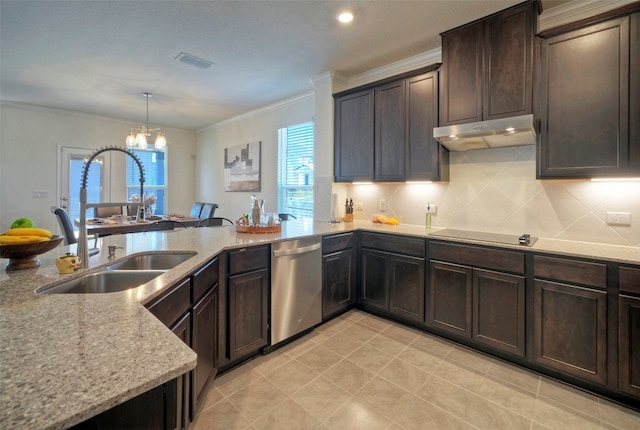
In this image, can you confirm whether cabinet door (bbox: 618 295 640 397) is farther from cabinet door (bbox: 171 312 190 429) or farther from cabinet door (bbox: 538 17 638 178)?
cabinet door (bbox: 171 312 190 429)

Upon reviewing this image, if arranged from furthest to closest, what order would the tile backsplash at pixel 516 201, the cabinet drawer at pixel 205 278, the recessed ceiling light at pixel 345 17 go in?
1. the recessed ceiling light at pixel 345 17
2. the tile backsplash at pixel 516 201
3. the cabinet drawer at pixel 205 278

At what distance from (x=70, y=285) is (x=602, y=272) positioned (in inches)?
114

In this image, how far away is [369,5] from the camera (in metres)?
2.44

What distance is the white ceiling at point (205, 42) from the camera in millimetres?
2482

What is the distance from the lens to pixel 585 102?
6.97ft

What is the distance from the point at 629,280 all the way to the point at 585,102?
A: 1.19 meters

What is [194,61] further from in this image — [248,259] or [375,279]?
[375,279]

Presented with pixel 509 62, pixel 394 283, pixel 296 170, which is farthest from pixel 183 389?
pixel 296 170

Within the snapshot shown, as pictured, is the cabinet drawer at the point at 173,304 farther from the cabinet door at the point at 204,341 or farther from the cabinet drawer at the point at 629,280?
the cabinet drawer at the point at 629,280

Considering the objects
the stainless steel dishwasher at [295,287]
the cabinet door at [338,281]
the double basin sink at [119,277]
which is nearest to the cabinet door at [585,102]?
the cabinet door at [338,281]

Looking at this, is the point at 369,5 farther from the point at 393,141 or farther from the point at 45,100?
the point at 45,100

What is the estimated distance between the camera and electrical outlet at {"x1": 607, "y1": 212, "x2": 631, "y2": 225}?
2211 millimetres

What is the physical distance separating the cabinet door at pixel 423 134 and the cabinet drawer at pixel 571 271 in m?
1.15

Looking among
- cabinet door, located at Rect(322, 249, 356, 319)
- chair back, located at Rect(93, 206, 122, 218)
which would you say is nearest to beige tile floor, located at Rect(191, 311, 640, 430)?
cabinet door, located at Rect(322, 249, 356, 319)
